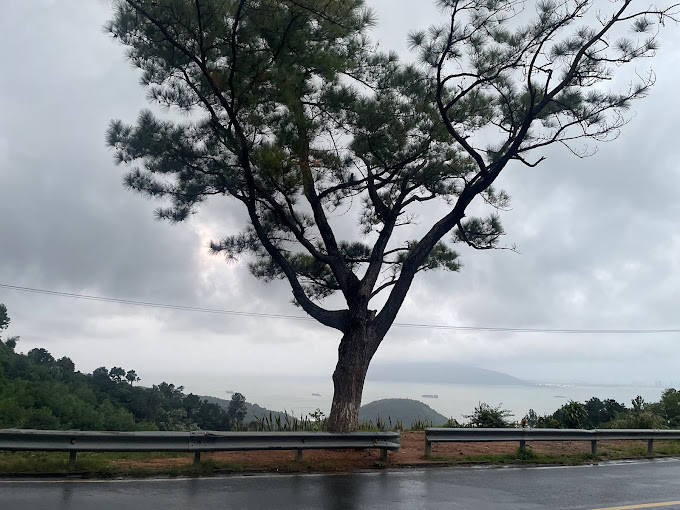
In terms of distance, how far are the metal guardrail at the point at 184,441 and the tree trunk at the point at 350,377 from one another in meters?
1.18

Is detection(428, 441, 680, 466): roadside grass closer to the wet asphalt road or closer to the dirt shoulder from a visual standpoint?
the dirt shoulder

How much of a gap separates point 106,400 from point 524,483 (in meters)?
23.4

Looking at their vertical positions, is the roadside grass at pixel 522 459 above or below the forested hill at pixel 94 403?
below

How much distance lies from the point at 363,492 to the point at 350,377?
407cm

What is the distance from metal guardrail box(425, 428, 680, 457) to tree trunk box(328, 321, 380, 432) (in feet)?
5.19

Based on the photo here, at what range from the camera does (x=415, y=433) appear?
16.1 meters

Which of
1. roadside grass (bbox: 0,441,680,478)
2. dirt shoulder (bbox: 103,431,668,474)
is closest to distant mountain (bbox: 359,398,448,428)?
dirt shoulder (bbox: 103,431,668,474)

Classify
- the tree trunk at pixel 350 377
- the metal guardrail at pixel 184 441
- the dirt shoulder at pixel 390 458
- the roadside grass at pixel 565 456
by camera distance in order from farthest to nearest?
the tree trunk at pixel 350 377
the roadside grass at pixel 565 456
the dirt shoulder at pixel 390 458
the metal guardrail at pixel 184 441

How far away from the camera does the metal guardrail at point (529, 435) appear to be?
1229 centimetres

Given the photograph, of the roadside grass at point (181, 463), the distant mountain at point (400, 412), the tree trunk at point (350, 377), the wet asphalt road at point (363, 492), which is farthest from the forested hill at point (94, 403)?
the wet asphalt road at point (363, 492)

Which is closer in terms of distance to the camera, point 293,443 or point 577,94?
point 293,443

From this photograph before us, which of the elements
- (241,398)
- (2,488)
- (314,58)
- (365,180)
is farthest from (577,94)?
(241,398)

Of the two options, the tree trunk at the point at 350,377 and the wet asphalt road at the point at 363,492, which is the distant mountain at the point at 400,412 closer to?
the tree trunk at the point at 350,377

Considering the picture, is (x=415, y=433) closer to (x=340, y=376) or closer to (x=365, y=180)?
(x=340, y=376)
